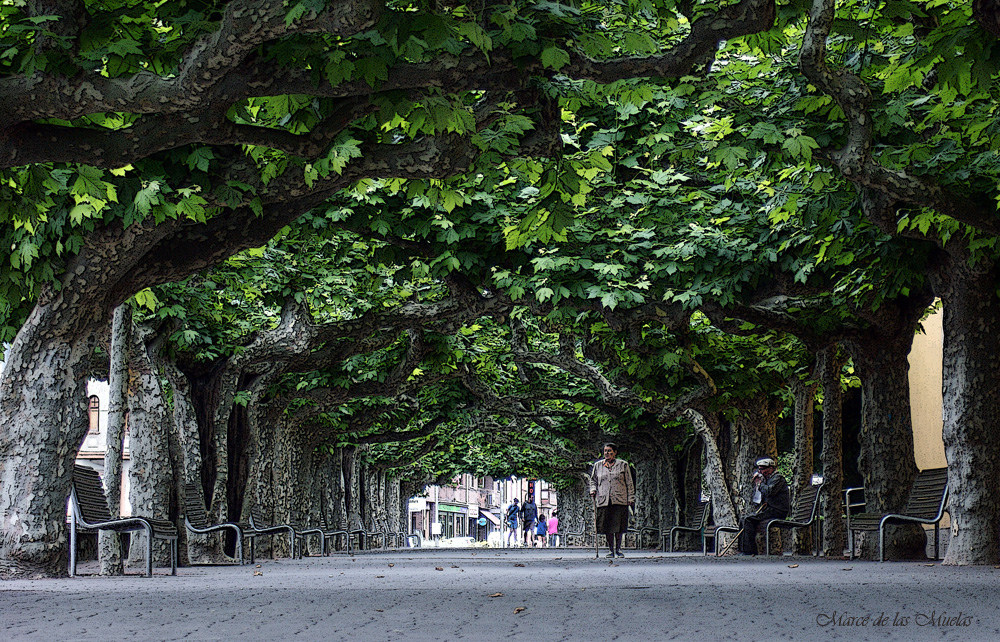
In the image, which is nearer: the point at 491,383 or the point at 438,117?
the point at 438,117

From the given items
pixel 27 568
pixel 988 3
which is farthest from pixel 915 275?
pixel 27 568

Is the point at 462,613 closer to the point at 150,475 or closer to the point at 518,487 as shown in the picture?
the point at 150,475

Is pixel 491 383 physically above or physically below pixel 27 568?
above

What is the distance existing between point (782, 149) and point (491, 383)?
2245 cm

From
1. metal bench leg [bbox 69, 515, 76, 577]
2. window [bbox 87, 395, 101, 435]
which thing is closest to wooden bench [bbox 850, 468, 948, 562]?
metal bench leg [bbox 69, 515, 76, 577]

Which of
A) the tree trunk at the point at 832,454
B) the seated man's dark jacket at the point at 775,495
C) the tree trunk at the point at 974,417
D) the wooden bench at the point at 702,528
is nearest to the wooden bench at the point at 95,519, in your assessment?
the tree trunk at the point at 974,417

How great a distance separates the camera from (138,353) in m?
18.4

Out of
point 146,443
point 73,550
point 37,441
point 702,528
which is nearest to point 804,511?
point 702,528

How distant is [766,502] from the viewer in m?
22.4

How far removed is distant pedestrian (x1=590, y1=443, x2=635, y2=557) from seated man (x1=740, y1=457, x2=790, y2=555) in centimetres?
277

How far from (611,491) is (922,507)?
5.97m

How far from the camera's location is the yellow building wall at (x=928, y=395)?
28.6m

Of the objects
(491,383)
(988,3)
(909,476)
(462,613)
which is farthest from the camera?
(491,383)

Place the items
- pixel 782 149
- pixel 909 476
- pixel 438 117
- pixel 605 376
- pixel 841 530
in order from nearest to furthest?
pixel 438 117, pixel 782 149, pixel 909 476, pixel 841 530, pixel 605 376
